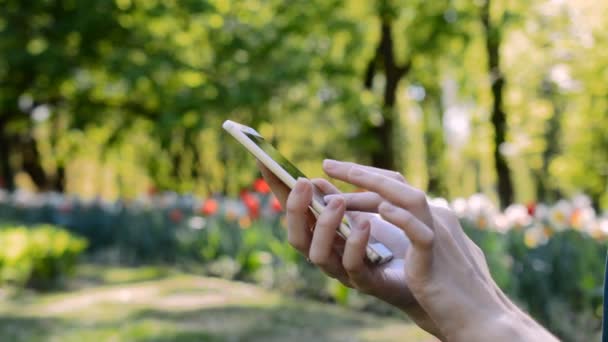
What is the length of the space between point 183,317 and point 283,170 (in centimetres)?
603

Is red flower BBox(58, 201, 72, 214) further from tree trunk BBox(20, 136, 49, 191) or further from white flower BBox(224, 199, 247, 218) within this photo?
tree trunk BBox(20, 136, 49, 191)

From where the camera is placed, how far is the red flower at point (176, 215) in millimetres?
12375

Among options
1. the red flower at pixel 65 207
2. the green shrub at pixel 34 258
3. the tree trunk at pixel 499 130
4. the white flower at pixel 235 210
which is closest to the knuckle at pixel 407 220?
the green shrub at pixel 34 258

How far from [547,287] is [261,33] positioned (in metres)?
9.49

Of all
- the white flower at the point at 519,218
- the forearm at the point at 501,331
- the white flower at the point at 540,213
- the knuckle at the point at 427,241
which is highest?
the knuckle at the point at 427,241

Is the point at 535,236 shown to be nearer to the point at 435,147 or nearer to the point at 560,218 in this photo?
the point at 560,218

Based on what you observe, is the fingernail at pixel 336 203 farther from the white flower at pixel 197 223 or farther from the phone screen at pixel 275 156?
the white flower at pixel 197 223

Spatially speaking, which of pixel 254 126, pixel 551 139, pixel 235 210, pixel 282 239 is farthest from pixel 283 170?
pixel 551 139

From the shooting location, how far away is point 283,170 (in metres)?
1.59

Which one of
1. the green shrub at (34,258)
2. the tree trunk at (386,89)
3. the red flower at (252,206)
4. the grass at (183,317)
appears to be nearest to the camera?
the grass at (183,317)

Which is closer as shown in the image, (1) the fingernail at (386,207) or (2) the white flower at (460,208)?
(1) the fingernail at (386,207)

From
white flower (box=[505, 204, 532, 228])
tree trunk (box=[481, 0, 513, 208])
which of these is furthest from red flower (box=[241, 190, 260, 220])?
tree trunk (box=[481, 0, 513, 208])

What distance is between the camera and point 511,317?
1.30 m

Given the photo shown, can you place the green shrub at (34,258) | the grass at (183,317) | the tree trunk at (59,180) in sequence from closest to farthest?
the grass at (183,317), the green shrub at (34,258), the tree trunk at (59,180)
